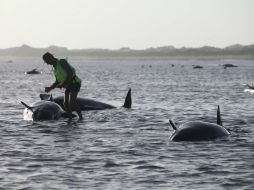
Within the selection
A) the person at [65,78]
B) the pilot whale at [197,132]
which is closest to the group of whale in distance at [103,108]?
the pilot whale at [197,132]

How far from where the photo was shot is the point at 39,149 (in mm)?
15984

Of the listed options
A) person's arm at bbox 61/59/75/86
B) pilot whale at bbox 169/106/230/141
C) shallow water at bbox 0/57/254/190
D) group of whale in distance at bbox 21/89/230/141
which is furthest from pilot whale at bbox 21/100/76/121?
pilot whale at bbox 169/106/230/141

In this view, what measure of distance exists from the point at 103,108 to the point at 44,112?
5.76 m

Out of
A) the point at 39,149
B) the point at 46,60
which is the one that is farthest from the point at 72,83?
the point at 39,149

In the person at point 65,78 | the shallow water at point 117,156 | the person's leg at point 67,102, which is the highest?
the person at point 65,78

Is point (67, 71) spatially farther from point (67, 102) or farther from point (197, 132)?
point (197, 132)

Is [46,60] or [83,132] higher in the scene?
[46,60]

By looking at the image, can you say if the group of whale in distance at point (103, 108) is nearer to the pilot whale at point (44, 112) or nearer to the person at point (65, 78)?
the pilot whale at point (44, 112)

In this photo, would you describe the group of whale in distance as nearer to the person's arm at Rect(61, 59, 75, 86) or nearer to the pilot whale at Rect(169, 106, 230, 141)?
the pilot whale at Rect(169, 106, 230, 141)

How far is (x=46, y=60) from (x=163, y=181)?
9.68 metres

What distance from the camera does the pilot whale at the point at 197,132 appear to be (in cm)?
1764

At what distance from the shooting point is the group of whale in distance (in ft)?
58.3

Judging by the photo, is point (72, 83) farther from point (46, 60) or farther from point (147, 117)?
point (147, 117)

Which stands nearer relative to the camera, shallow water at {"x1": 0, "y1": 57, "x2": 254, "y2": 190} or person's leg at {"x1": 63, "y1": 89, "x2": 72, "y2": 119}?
shallow water at {"x1": 0, "y1": 57, "x2": 254, "y2": 190}
